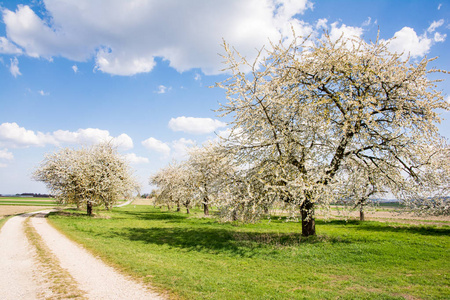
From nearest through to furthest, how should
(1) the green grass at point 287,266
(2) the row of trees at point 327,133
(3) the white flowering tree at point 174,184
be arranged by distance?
(1) the green grass at point 287,266
(2) the row of trees at point 327,133
(3) the white flowering tree at point 174,184

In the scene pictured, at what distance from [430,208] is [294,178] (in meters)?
15.0

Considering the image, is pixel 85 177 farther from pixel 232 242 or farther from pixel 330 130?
pixel 330 130

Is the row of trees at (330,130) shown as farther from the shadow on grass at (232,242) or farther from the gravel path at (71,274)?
the gravel path at (71,274)

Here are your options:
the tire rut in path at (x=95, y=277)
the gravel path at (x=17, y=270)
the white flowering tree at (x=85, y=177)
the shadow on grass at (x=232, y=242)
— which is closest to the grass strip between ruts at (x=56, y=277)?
the tire rut in path at (x=95, y=277)

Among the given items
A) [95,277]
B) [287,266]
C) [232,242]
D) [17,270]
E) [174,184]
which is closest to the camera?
[95,277]

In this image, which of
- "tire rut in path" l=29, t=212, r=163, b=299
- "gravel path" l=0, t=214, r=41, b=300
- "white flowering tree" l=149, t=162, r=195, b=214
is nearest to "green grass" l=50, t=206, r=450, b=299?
"tire rut in path" l=29, t=212, r=163, b=299

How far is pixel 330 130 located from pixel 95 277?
13.9 meters

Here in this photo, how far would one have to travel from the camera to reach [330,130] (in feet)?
48.1

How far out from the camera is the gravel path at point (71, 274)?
7641 mm

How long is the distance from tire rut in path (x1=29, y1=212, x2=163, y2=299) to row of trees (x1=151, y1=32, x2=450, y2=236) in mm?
7073

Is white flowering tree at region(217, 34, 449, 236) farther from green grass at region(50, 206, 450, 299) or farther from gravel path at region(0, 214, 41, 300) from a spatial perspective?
gravel path at region(0, 214, 41, 300)

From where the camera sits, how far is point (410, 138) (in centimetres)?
1406

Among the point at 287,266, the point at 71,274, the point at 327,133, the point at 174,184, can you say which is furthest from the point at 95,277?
the point at 174,184

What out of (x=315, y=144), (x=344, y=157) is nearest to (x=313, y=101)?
(x=315, y=144)
